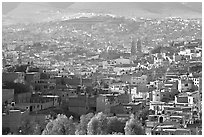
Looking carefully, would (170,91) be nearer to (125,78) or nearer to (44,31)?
(125,78)

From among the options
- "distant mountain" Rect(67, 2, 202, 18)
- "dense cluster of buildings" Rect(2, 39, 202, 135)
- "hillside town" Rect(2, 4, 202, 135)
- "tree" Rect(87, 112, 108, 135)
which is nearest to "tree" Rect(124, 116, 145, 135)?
"hillside town" Rect(2, 4, 202, 135)

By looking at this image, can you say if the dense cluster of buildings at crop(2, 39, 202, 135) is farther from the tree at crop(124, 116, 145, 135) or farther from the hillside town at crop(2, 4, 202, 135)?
the tree at crop(124, 116, 145, 135)

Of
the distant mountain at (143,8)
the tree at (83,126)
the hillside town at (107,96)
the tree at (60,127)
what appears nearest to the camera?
the tree at (60,127)

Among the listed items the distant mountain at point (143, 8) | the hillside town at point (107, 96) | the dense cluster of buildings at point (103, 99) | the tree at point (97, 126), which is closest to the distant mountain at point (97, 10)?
the distant mountain at point (143, 8)

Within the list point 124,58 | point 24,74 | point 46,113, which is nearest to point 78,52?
point 124,58

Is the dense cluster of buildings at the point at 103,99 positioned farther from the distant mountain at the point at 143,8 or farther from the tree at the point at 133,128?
the distant mountain at the point at 143,8

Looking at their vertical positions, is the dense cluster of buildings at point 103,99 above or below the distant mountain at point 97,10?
below
